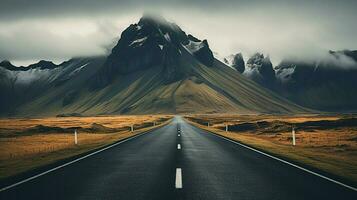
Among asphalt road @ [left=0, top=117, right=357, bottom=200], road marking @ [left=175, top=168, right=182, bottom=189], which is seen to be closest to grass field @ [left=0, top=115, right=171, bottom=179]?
asphalt road @ [left=0, top=117, right=357, bottom=200]

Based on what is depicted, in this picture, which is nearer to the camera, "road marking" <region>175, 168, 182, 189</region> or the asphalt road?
the asphalt road

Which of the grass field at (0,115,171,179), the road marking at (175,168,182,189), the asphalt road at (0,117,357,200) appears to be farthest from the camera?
the grass field at (0,115,171,179)

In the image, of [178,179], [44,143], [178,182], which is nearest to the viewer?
[178,182]

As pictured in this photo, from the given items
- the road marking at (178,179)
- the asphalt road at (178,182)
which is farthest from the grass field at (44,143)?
the road marking at (178,179)

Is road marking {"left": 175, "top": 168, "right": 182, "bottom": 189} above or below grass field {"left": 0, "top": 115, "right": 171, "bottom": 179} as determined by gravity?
above

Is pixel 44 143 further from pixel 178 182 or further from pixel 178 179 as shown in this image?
pixel 178 182

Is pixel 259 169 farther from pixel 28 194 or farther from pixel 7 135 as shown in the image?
pixel 7 135

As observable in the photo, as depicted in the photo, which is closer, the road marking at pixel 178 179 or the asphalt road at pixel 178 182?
the asphalt road at pixel 178 182

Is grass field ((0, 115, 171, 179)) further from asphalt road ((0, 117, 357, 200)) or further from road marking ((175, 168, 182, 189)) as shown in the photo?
road marking ((175, 168, 182, 189))

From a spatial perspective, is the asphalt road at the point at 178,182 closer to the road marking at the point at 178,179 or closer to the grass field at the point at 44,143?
the road marking at the point at 178,179

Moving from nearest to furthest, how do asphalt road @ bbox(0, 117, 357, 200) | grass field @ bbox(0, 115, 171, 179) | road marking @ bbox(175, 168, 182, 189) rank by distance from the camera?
asphalt road @ bbox(0, 117, 357, 200) < road marking @ bbox(175, 168, 182, 189) < grass field @ bbox(0, 115, 171, 179)

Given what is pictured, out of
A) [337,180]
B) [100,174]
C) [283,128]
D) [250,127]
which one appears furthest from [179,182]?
[250,127]

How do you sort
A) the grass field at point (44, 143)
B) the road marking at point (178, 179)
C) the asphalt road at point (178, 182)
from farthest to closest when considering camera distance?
1. the grass field at point (44, 143)
2. the road marking at point (178, 179)
3. the asphalt road at point (178, 182)

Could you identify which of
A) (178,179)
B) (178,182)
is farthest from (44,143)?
(178,182)
